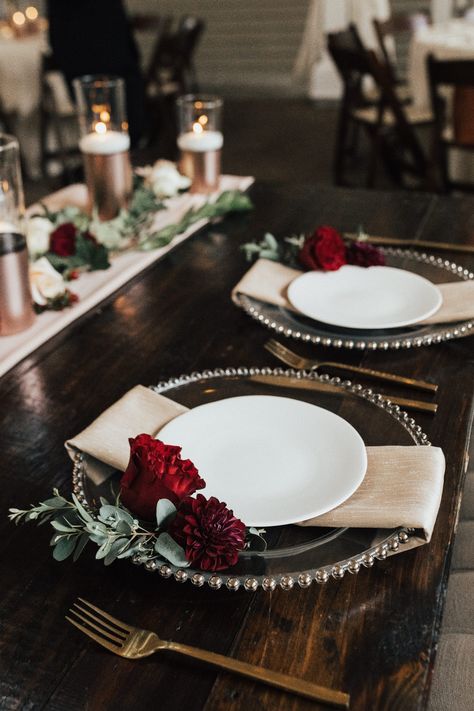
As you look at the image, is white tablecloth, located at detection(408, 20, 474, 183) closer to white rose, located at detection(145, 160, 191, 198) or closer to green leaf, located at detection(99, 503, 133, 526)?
white rose, located at detection(145, 160, 191, 198)

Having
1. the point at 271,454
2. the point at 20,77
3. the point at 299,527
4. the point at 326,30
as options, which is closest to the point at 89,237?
the point at 271,454

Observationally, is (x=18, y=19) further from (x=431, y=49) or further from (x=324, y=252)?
(x=324, y=252)

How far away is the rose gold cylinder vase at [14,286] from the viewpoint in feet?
3.28

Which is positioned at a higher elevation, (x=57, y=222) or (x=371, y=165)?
(x=57, y=222)

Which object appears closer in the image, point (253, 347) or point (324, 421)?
point (324, 421)

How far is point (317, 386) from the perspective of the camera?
32.5 inches

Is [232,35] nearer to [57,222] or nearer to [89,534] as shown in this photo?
[57,222]

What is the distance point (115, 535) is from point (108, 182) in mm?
1009

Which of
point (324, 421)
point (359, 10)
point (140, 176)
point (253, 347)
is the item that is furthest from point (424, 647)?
point (359, 10)

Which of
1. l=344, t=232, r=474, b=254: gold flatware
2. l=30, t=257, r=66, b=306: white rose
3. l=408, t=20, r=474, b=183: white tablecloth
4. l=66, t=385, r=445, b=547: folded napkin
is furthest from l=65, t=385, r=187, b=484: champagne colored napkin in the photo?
l=408, t=20, r=474, b=183: white tablecloth

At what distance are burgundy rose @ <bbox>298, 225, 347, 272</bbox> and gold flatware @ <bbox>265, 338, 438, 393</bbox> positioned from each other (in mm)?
196

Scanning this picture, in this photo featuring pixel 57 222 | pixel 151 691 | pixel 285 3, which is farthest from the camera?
pixel 285 3

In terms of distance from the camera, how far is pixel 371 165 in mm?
3615

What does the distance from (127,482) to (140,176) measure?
44.8 inches
